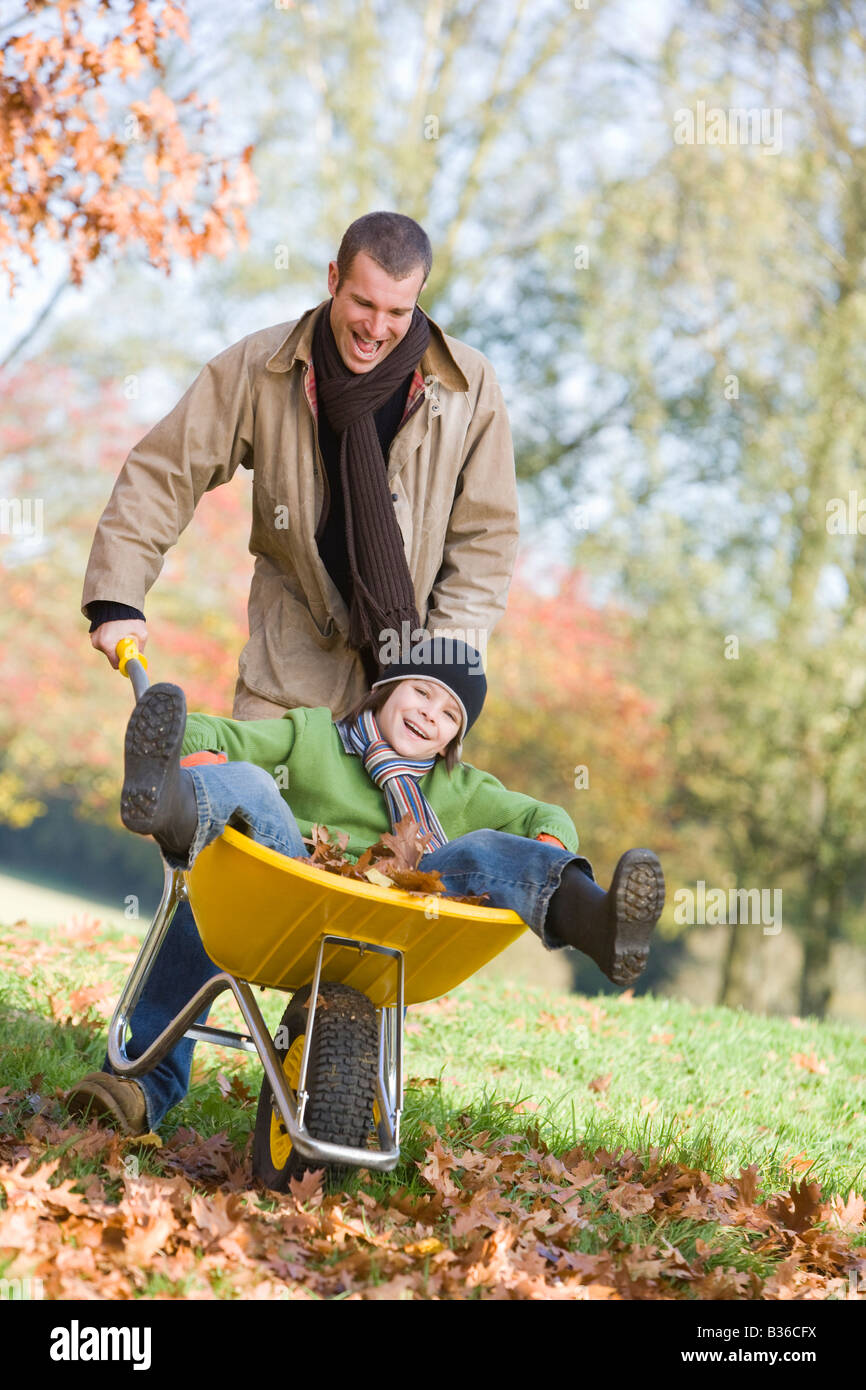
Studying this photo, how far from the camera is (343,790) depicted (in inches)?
119

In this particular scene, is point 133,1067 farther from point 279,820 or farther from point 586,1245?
point 586,1245

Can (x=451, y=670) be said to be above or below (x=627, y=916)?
above

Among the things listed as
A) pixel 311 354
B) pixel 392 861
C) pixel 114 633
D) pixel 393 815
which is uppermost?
pixel 311 354

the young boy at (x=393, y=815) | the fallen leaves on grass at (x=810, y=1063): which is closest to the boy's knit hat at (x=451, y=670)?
the young boy at (x=393, y=815)

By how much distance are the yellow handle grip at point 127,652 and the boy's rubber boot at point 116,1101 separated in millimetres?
967

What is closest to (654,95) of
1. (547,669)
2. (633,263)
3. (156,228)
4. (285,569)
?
(633,263)

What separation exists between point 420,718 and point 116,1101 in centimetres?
114

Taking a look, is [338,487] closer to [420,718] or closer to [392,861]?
[420,718]

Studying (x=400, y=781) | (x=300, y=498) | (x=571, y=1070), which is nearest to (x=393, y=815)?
(x=400, y=781)

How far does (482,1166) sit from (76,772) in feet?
36.5

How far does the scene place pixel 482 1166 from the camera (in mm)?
3117

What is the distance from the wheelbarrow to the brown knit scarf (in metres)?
0.64

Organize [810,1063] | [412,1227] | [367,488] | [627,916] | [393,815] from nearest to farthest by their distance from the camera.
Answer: [627,916], [412,1227], [393,815], [367,488], [810,1063]

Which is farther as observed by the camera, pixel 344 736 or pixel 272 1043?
pixel 344 736
